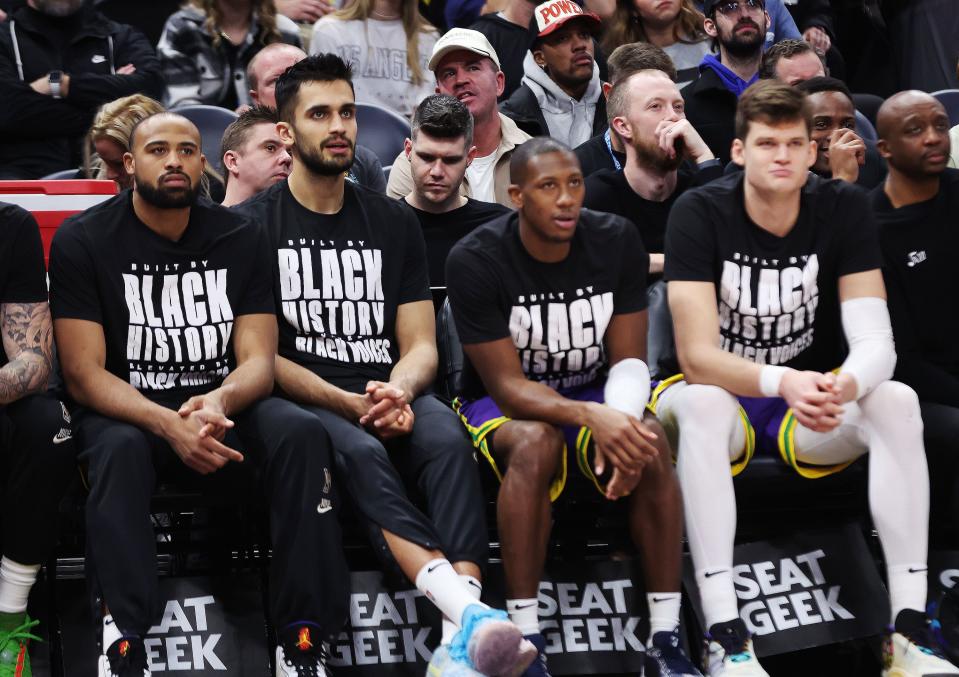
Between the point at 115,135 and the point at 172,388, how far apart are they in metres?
1.49

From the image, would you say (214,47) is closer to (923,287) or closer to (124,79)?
(124,79)

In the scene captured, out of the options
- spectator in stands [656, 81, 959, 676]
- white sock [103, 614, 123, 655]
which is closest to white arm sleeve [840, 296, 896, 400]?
spectator in stands [656, 81, 959, 676]

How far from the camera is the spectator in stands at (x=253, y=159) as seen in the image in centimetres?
514

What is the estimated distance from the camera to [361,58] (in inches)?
260

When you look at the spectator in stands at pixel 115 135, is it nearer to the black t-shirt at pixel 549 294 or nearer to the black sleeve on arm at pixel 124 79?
the black sleeve on arm at pixel 124 79

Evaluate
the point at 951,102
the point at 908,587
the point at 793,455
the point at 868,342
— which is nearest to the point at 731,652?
the point at 908,587

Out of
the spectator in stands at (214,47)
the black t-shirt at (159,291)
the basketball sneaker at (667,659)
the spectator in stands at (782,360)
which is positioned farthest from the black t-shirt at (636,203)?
the spectator in stands at (214,47)

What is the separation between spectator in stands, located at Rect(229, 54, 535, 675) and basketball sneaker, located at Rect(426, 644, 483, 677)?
5 cm

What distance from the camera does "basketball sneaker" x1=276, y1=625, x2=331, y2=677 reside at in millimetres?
3695

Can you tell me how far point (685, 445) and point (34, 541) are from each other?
5.96 feet

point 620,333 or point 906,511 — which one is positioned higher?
point 620,333

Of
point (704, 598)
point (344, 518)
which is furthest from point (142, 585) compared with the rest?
point (704, 598)

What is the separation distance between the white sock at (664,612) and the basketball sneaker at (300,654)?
0.91 metres

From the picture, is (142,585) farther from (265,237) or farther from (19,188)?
(19,188)
